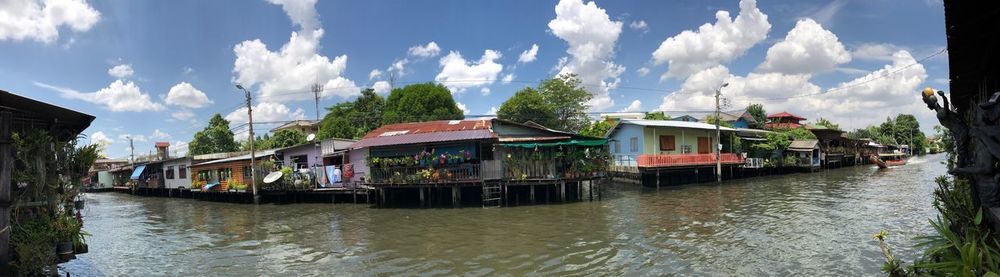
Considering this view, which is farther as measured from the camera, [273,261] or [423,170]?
[423,170]

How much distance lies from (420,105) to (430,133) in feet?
87.9

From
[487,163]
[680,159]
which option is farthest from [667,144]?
[487,163]

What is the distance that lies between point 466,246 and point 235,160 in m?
24.9

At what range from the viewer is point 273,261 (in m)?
12.2

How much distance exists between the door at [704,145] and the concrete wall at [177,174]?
127 ft

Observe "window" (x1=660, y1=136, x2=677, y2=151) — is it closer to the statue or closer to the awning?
the statue

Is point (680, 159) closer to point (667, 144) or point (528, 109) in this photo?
point (667, 144)

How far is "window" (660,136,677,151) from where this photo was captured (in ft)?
111

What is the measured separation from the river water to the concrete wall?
16033 millimetres

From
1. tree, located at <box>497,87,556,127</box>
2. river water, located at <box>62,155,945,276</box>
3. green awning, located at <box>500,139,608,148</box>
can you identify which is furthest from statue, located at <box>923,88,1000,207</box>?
tree, located at <box>497,87,556,127</box>

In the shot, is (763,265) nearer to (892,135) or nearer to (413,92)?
(413,92)

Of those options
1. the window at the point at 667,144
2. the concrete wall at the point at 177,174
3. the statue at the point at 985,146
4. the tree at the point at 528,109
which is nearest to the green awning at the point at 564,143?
the window at the point at 667,144

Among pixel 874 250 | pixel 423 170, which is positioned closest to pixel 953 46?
pixel 874 250

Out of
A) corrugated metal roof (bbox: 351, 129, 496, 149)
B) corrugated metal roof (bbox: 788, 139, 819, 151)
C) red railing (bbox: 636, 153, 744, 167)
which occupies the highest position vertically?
corrugated metal roof (bbox: 351, 129, 496, 149)
